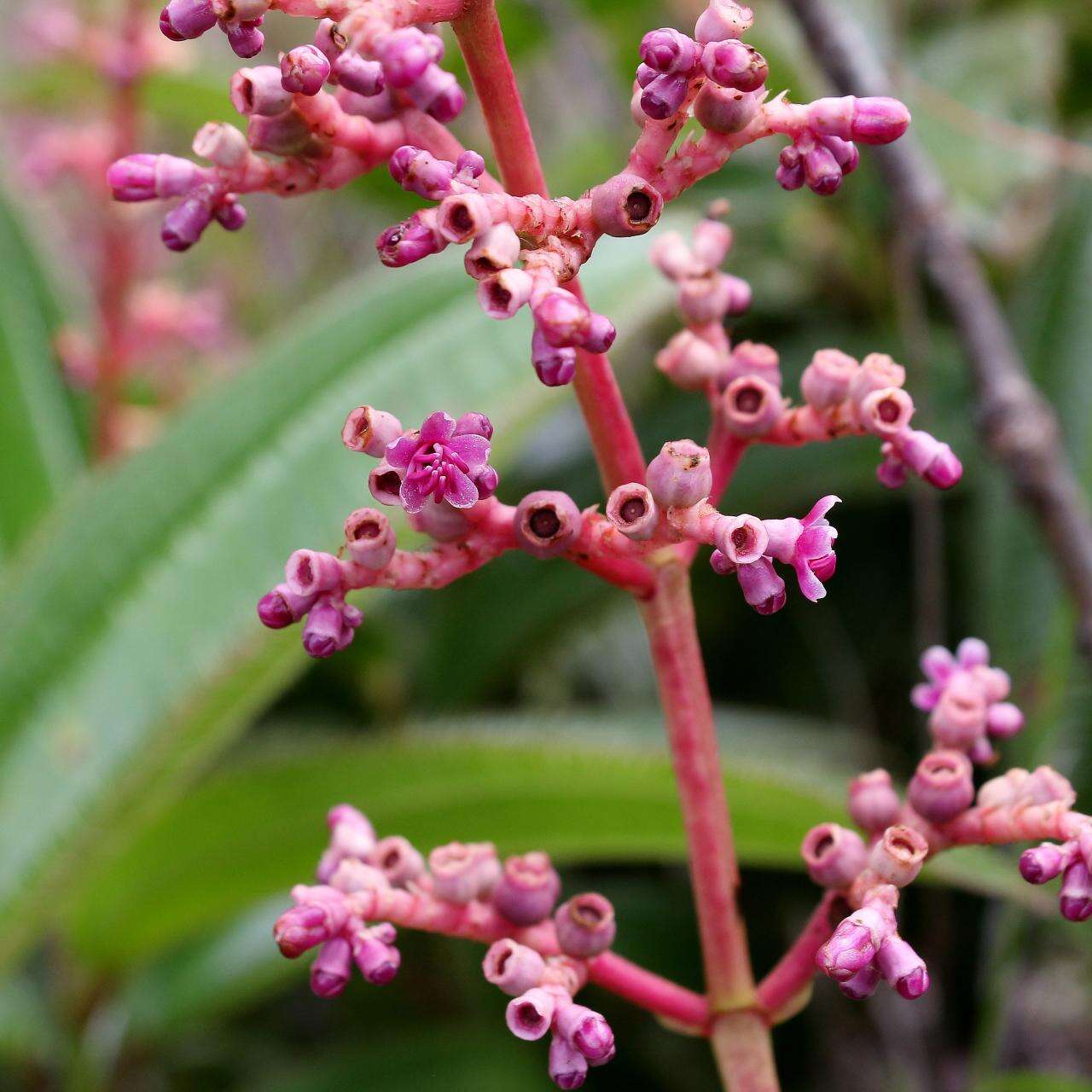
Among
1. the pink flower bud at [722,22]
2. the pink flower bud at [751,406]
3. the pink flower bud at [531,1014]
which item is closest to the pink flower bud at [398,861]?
the pink flower bud at [531,1014]

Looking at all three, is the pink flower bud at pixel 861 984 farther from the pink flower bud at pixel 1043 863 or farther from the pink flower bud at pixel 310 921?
the pink flower bud at pixel 310 921

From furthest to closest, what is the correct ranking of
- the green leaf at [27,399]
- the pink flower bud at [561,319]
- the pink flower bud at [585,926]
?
the green leaf at [27,399] < the pink flower bud at [585,926] < the pink flower bud at [561,319]

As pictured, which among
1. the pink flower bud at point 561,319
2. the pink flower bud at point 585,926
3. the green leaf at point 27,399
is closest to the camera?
the pink flower bud at point 561,319

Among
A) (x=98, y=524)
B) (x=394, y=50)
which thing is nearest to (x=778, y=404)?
(x=394, y=50)

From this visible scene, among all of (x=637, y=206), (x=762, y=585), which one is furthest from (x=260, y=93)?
(x=762, y=585)

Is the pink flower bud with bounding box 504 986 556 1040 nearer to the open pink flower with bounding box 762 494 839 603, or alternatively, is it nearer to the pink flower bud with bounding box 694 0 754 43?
the open pink flower with bounding box 762 494 839 603

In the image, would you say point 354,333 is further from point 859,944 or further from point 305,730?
point 859,944
